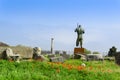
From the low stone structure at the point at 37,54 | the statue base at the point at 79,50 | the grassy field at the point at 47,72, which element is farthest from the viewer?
the statue base at the point at 79,50

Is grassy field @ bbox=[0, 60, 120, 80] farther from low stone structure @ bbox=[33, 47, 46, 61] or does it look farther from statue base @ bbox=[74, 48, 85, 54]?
statue base @ bbox=[74, 48, 85, 54]

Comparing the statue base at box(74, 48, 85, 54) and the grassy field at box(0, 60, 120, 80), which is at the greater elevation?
the statue base at box(74, 48, 85, 54)

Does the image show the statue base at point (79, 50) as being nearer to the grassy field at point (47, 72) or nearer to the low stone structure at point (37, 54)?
the low stone structure at point (37, 54)

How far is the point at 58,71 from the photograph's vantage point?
1627 centimetres

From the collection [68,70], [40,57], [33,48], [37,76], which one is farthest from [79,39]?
[37,76]

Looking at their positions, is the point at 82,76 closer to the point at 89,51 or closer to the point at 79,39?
the point at 79,39

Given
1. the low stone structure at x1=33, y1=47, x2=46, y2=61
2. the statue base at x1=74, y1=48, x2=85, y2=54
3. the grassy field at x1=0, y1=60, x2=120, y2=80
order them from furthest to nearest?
the statue base at x1=74, y1=48, x2=85, y2=54, the low stone structure at x1=33, y1=47, x2=46, y2=61, the grassy field at x1=0, y1=60, x2=120, y2=80

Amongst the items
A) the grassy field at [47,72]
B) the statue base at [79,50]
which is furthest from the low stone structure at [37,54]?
the statue base at [79,50]

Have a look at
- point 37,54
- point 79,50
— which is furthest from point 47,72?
point 79,50

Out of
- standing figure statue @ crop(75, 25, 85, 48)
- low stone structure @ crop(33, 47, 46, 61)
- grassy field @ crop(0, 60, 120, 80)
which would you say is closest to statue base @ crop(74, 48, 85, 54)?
standing figure statue @ crop(75, 25, 85, 48)

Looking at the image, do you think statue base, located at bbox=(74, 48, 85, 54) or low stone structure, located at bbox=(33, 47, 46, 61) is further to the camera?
statue base, located at bbox=(74, 48, 85, 54)

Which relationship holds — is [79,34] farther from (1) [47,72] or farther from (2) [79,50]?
(1) [47,72]

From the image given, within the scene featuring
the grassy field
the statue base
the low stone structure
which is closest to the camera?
the grassy field

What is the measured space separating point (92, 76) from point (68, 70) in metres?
1.34
